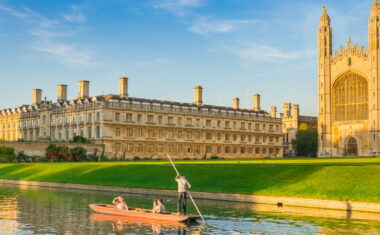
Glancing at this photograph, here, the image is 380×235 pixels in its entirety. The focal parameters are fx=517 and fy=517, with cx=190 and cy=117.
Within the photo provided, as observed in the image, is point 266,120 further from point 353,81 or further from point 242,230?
point 242,230

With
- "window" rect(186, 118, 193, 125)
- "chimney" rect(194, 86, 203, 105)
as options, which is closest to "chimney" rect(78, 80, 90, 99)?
"window" rect(186, 118, 193, 125)

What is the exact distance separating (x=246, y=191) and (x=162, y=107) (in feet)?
191

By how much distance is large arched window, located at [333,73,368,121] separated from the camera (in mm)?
92188

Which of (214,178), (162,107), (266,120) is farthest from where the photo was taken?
(266,120)

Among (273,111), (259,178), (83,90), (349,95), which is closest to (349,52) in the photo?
(349,95)

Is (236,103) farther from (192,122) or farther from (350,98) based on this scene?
(350,98)

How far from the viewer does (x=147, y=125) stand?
83.2m

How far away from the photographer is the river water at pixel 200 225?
58.3 feet

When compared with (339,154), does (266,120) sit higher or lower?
higher

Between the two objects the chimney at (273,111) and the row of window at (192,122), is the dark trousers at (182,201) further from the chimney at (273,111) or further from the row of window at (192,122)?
the chimney at (273,111)

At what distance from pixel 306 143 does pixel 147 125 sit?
3819 centimetres

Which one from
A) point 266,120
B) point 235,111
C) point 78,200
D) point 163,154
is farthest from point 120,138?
point 78,200

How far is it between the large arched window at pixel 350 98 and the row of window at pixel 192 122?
1475cm

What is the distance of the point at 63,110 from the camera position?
3383 inches
